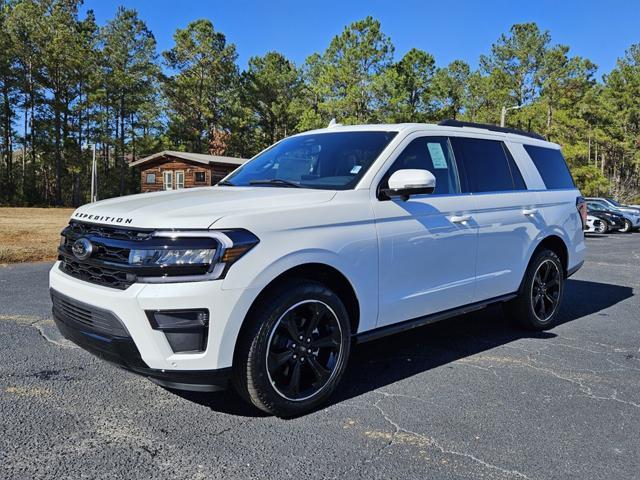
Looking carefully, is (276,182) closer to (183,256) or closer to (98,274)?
(183,256)

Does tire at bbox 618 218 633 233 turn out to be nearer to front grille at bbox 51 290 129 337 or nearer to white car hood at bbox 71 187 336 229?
white car hood at bbox 71 187 336 229

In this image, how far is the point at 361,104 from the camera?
3784 centimetres

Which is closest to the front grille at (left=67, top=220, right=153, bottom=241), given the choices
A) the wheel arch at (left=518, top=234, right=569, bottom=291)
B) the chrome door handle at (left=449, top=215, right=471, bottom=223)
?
the chrome door handle at (left=449, top=215, right=471, bottom=223)

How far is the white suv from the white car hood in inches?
0.5

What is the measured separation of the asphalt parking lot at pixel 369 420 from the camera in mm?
2734

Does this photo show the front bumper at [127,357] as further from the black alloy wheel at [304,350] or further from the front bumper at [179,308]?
the black alloy wheel at [304,350]

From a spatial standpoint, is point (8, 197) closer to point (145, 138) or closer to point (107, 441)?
point (145, 138)

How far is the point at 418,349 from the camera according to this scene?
15.8 feet

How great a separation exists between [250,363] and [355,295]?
0.87 metres

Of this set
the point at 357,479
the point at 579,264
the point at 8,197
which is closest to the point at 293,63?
the point at 8,197

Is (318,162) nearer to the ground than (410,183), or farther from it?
farther from it

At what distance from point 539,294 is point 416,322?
2.05m

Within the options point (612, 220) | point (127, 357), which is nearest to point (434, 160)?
point (127, 357)

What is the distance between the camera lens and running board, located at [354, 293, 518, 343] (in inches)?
145
